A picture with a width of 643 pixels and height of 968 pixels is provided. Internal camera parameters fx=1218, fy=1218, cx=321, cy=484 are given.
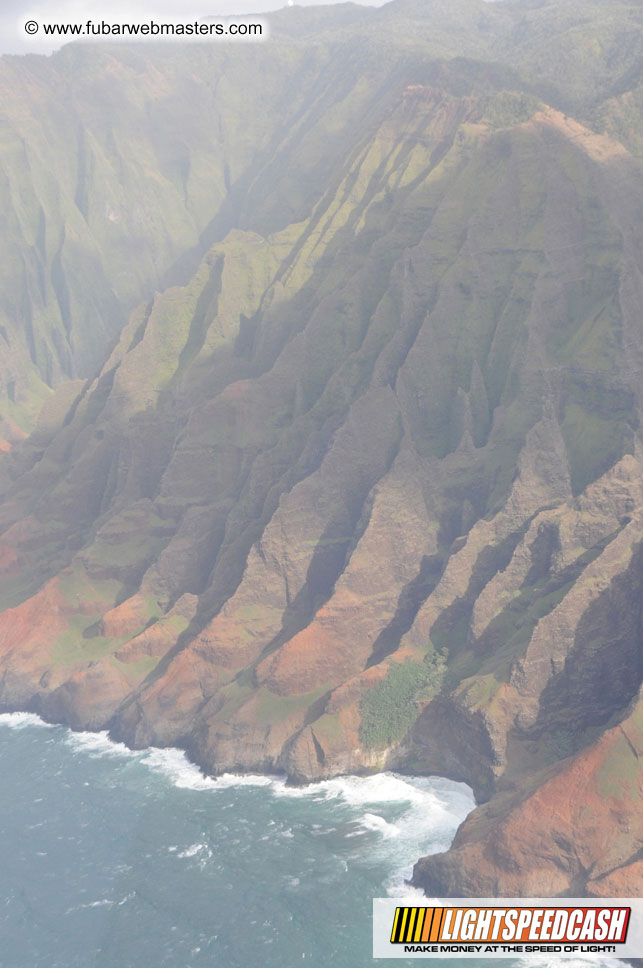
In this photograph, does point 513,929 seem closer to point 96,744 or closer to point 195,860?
point 195,860

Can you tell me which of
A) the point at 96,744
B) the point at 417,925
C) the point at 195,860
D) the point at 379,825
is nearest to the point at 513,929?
the point at 417,925

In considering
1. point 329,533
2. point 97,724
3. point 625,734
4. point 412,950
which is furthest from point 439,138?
point 412,950

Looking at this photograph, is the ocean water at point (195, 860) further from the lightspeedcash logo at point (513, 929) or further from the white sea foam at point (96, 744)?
the lightspeedcash logo at point (513, 929)

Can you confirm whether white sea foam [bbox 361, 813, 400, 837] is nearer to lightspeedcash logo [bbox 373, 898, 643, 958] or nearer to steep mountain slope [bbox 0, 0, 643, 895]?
steep mountain slope [bbox 0, 0, 643, 895]

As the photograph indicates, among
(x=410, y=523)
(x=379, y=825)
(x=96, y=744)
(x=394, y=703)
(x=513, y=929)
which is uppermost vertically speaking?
(x=410, y=523)

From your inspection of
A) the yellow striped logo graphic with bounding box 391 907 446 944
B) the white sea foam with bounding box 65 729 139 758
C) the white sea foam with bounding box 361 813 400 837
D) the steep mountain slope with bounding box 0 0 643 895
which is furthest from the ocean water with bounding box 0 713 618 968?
the steep mountain slope with bounding box 0 0 643 895

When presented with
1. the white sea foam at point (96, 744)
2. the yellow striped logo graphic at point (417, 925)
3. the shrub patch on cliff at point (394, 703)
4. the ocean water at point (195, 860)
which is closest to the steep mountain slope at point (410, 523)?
the shrub patch on cliff at point (394, 703)

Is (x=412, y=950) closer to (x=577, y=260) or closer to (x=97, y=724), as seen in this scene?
(x=97, y=724)

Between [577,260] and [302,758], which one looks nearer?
[302,758]
